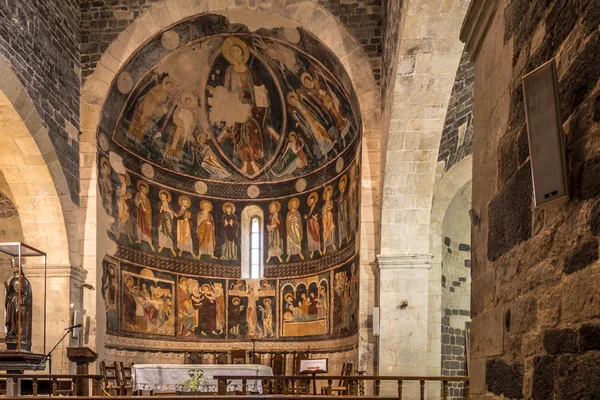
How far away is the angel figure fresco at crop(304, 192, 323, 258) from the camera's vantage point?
15.6 m

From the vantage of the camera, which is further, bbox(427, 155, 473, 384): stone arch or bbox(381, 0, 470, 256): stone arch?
bbox(427, 155, 473, 384): stone arch

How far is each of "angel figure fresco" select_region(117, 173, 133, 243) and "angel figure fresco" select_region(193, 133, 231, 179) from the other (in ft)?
7.23

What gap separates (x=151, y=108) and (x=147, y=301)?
13.2 feet

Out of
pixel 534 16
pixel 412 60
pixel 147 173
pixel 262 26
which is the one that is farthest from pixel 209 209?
pixel 534 16

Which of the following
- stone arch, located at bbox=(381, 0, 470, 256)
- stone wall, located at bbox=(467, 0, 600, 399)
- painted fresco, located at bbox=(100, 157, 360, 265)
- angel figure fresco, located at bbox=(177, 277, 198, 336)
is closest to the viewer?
stone wall, located at bbox=(467, 0, 600, 399)

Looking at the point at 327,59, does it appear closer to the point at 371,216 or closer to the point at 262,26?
the point at 262,26

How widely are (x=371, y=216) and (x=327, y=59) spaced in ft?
10.5

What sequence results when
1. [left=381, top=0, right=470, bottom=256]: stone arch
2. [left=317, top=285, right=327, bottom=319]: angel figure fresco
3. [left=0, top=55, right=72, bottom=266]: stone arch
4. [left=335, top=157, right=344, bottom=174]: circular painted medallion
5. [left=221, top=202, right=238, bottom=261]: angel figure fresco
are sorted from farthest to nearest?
1. [left=221, top=202, right=238, bottom=261]: angel figure fresco
2. [left=317, top=285, right=327, bottom=319]: angel figure fresco
3. [left=335, top=157, right=344, bottom=174]: circular painted medallion
4. [left=0, top=55, right=72, bottom=266]: stone arch
5. [left=381, top=0, right=470, bottom=256]: stone arch

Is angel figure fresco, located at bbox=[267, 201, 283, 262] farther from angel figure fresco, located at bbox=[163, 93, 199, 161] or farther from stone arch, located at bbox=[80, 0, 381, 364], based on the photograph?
stone arch, located at bbox=[80, 0, 381, 364]

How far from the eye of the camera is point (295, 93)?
50.0ft

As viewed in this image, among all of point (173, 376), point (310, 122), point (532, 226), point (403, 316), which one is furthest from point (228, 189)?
point (532, 226)

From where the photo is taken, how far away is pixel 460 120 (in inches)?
492

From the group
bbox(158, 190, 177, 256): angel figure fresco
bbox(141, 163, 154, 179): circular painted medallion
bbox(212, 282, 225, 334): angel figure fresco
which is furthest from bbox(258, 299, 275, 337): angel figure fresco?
bbox(141, 163, 154, 179): circular painted medallion

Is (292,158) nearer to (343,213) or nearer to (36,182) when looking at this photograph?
(343,213)
